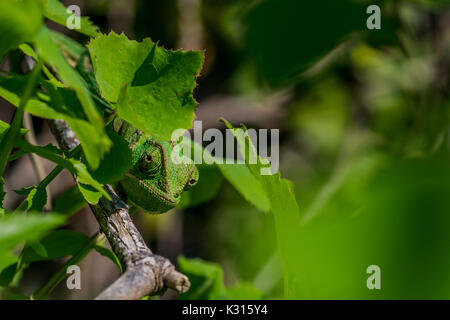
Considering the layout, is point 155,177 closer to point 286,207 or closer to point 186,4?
point 286,207

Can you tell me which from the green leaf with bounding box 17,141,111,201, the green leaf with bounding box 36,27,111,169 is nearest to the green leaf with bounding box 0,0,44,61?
the green leaf with bounding box 36,27,111,169

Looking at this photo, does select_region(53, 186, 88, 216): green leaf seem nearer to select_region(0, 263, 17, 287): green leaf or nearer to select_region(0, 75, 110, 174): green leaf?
select_region(0, 263, 17, 287): green leaf

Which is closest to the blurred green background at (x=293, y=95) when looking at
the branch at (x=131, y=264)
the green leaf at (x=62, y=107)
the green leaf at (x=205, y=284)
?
the green leaf at (x=205, y=284)

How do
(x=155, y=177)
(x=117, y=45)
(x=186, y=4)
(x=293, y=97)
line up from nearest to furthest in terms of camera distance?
(x=117, y=45) → (x=155, y=177) → (x=186, y=4) → (x=293, y=97)

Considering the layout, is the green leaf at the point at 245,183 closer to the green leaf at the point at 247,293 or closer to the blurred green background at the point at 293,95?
the blurred green background at the point at 293,95
